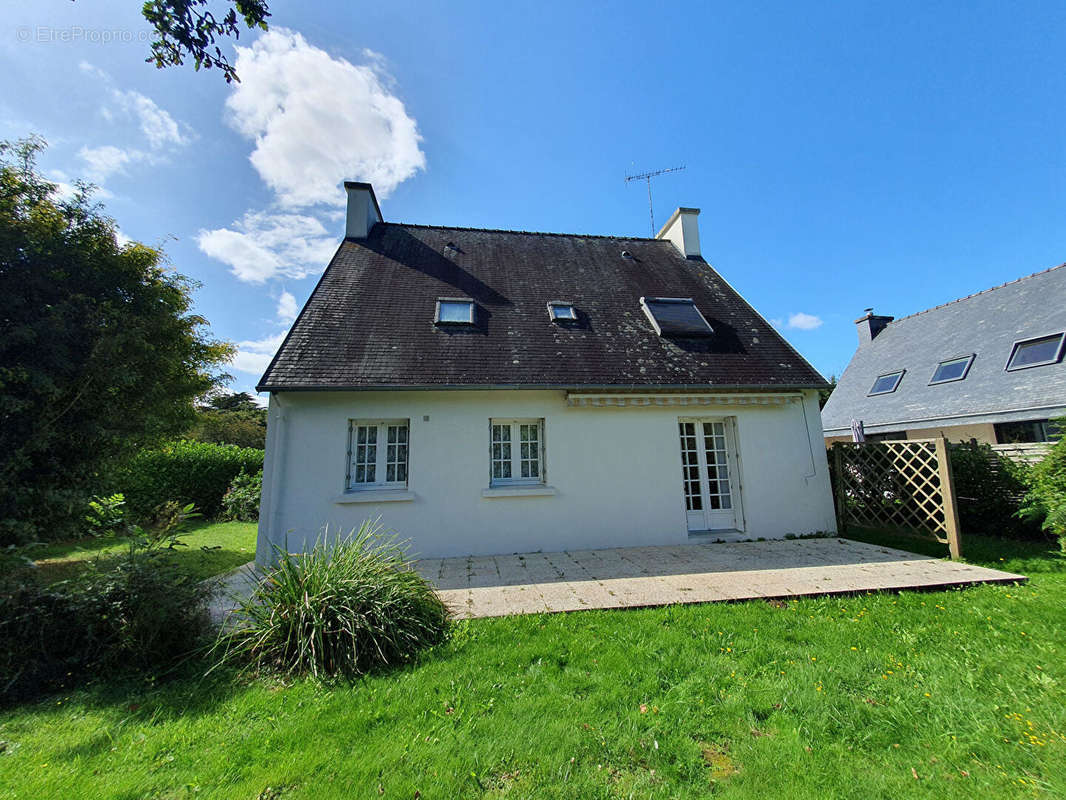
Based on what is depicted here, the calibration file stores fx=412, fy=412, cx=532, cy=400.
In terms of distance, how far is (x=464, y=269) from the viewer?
1158 cm

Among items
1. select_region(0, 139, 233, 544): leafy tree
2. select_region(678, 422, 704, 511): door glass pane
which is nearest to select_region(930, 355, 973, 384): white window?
select_region(678, 422, 704, 511): door glass pane

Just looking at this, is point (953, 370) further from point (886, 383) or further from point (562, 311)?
point (562, 311)

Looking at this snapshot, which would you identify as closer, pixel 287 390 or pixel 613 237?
pixel 287 390

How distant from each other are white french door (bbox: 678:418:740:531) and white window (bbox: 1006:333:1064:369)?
11.0 meters

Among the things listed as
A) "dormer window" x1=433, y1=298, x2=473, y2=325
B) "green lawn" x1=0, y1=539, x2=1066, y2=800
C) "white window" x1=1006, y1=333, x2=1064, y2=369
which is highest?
"dormer window" x1=433, y1=298, x2=473, y2=325

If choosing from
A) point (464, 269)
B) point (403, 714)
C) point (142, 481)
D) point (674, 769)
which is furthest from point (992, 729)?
point (142, 481)

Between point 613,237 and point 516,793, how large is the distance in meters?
14.8

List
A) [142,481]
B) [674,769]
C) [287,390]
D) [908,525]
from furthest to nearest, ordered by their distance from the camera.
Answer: [142,481], [908,525], [287,390], [674,769]

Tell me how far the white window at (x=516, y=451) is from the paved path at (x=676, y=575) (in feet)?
5.19

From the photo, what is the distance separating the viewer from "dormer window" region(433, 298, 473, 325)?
963cm

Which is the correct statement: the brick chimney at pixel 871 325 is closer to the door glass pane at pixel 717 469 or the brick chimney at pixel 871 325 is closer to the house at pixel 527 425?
the house at pixel 527 425

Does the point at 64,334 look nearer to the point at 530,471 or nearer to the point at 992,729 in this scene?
the point at 530,471

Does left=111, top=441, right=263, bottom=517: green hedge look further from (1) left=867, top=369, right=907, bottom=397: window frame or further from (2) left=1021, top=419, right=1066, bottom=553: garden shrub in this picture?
(1) left=867, top=369, right=907, bottom=397: window frame

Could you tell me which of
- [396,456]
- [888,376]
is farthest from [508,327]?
[888,376]
